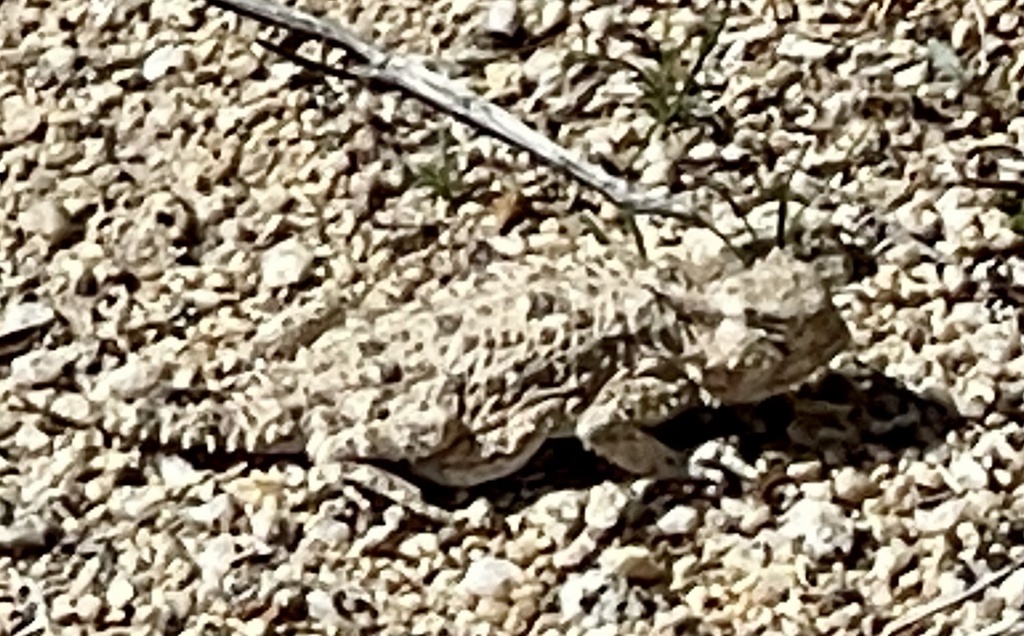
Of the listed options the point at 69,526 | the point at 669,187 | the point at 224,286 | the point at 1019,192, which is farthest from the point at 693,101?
the point at 69,526

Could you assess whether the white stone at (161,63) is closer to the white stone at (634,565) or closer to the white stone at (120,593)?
the white stone at (120,593)

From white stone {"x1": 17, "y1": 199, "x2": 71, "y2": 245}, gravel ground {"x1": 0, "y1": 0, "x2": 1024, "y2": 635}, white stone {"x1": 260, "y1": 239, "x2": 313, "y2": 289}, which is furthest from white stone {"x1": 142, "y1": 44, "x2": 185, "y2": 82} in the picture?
white stone {"x1": 260, "y1": 239, "x2": 313, "y2": 289}

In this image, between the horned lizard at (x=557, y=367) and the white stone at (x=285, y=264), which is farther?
the white stone at (x=285, y=264)

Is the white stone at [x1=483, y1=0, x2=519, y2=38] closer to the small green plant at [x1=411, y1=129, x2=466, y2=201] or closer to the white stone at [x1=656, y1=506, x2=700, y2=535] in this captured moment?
the small green plant at [x1=411, y1=129, x2=466, y2=201]

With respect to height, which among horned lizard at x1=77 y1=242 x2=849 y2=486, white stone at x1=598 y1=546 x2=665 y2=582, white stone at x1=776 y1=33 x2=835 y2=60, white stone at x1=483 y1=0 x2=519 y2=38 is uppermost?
white stone at x1=483 y1=0 x2=519 y2=38

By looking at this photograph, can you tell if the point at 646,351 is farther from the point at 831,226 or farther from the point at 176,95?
the point at 176,95

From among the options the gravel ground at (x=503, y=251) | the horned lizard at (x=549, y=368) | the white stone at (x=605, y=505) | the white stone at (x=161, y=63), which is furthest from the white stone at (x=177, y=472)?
the white stone at (x=161, y=63)

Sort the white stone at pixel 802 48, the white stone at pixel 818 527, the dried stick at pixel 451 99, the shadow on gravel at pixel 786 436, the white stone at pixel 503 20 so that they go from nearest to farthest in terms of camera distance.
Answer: the white stone at pixel 818 527
the shadow on gravel at pixel 786 436
the dried stick at pixel 451 99
the white stone at pixel 802 48
the white stone at pixel 503 20
